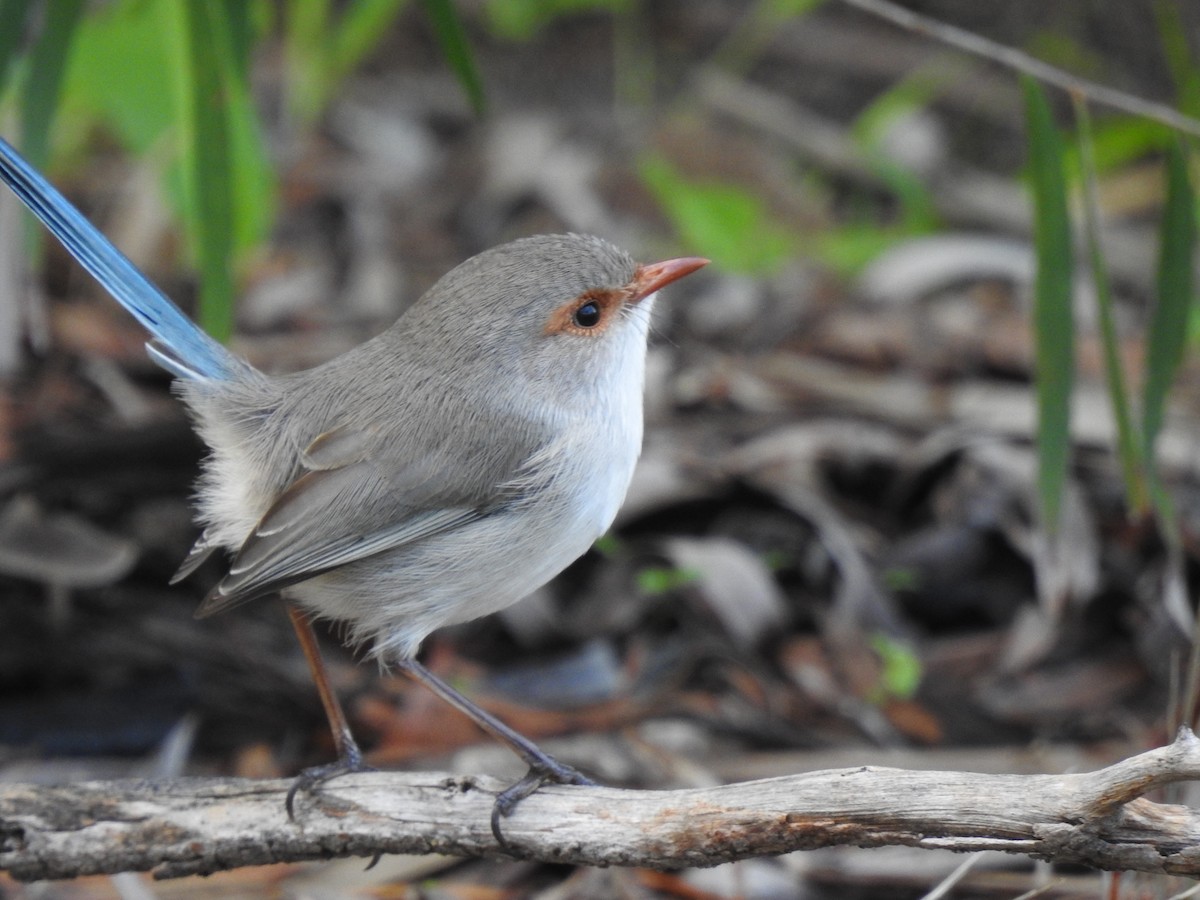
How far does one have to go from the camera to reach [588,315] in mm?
3654

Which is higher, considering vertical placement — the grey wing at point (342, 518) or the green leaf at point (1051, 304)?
the green leaf at point (1051, 304)

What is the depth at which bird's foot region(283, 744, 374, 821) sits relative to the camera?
3154mm

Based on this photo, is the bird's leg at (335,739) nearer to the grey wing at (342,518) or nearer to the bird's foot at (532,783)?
the grey wing at (342,518)

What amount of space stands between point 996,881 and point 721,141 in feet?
17.9

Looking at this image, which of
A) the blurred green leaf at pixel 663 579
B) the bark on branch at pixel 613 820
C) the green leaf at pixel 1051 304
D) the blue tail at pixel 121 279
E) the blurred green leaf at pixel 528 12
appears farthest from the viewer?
the blurred green leaf at pixel 528 12

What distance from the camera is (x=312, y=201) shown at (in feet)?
25.8

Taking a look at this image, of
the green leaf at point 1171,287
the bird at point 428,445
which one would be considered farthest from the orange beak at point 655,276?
the green leaf at point 1171,287

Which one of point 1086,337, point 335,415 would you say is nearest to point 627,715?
point 335,415

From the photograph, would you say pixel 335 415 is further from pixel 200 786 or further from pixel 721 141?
pixel 721 141

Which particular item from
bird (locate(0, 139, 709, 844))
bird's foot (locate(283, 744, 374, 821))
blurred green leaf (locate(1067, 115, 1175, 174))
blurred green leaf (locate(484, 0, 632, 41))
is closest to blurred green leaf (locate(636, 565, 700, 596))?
bird (locate(0, 139, 709, 844))

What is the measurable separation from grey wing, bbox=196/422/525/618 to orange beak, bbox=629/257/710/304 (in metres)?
0.67

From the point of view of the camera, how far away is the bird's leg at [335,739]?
321 centimetres

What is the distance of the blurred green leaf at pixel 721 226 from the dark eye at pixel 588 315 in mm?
3495

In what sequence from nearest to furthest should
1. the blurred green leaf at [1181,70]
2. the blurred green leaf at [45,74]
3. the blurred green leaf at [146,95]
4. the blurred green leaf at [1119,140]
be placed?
the blurred green leaf at [45,74] → the blurred green leaf at [1181,70] → the blurred green leaf at [146,95] → the blurred green leaf at [1119,140]
